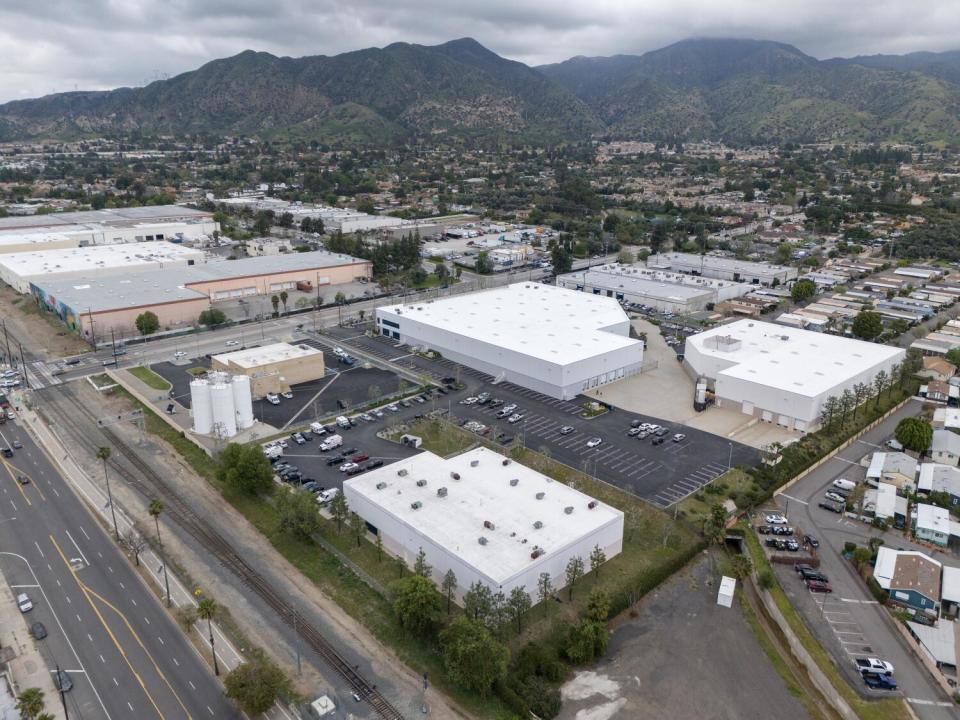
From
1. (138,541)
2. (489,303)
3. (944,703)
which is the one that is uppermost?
(489,303)

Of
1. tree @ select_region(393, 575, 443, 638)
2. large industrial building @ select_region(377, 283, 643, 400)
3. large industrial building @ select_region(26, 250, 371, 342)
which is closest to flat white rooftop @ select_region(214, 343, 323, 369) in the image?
large industrial building @ select_region(377, 283, 643, 400)

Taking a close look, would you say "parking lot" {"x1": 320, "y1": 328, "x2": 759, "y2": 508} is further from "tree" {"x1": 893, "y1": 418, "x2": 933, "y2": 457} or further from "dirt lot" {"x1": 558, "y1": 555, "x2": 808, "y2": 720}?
"tree" {"x1": 893, "y1": 418, "x2": 933, "y2": 457}

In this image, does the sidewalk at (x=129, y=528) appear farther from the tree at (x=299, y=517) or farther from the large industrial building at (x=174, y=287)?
the large industrial building at (x=174, y=287)

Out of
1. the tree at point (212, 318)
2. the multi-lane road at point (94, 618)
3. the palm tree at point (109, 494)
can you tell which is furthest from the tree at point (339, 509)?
the tree at point (212, 318)

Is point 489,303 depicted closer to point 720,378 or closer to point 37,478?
point 720,378

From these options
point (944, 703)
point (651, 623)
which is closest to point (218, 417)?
point (651, 623)

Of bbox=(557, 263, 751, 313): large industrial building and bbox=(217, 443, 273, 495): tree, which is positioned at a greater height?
bbox=(557, 263, 751, 313): large industrial building

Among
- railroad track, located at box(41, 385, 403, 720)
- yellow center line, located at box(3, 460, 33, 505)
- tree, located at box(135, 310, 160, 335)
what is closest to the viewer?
railroad track, located at box(41, 385, 403, 720)
